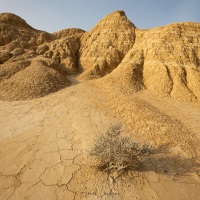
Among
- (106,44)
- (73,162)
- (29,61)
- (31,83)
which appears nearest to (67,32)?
(106,44)

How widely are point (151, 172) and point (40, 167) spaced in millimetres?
2138

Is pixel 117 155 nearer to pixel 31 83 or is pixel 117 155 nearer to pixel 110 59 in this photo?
pixel 31 83

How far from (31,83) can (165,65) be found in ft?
21.4

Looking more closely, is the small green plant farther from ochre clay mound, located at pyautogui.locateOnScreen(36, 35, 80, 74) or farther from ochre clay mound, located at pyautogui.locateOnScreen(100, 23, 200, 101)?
ochre clay mound, located at pyautogui.locateOnScreen(36, 35, 80, 74)

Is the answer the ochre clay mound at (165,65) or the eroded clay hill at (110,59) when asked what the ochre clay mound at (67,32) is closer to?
the eroded clay hill at (110,59)

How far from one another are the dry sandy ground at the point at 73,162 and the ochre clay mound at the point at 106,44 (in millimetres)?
4857

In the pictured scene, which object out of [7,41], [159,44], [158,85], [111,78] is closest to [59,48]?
[7,41]

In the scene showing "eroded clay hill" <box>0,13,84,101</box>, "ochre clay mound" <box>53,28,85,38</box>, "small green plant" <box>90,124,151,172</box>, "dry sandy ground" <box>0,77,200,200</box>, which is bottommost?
"dry sandy ground" <box>0,77,200,200</box>

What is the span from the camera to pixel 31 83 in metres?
7.60

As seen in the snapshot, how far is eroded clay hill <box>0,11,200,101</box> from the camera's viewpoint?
7.58m

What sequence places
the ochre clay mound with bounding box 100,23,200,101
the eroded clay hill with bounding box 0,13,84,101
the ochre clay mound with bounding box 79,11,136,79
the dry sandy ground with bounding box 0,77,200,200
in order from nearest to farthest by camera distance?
the dry sandy ground with bounding box 0,77,200,200
the eroded clay hill with bounding box 0,13,84,101
the ochre clay mound with bounding box 100,23,200,101
the ochre clay mound with bounding box 79,11,136,79

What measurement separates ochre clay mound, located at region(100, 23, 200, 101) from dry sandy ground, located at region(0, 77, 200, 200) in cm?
204

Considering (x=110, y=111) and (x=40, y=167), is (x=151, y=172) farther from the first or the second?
(x=110, y=111)

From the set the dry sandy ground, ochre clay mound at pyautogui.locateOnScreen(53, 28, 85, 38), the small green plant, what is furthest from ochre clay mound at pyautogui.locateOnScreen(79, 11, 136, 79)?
the small green plant
